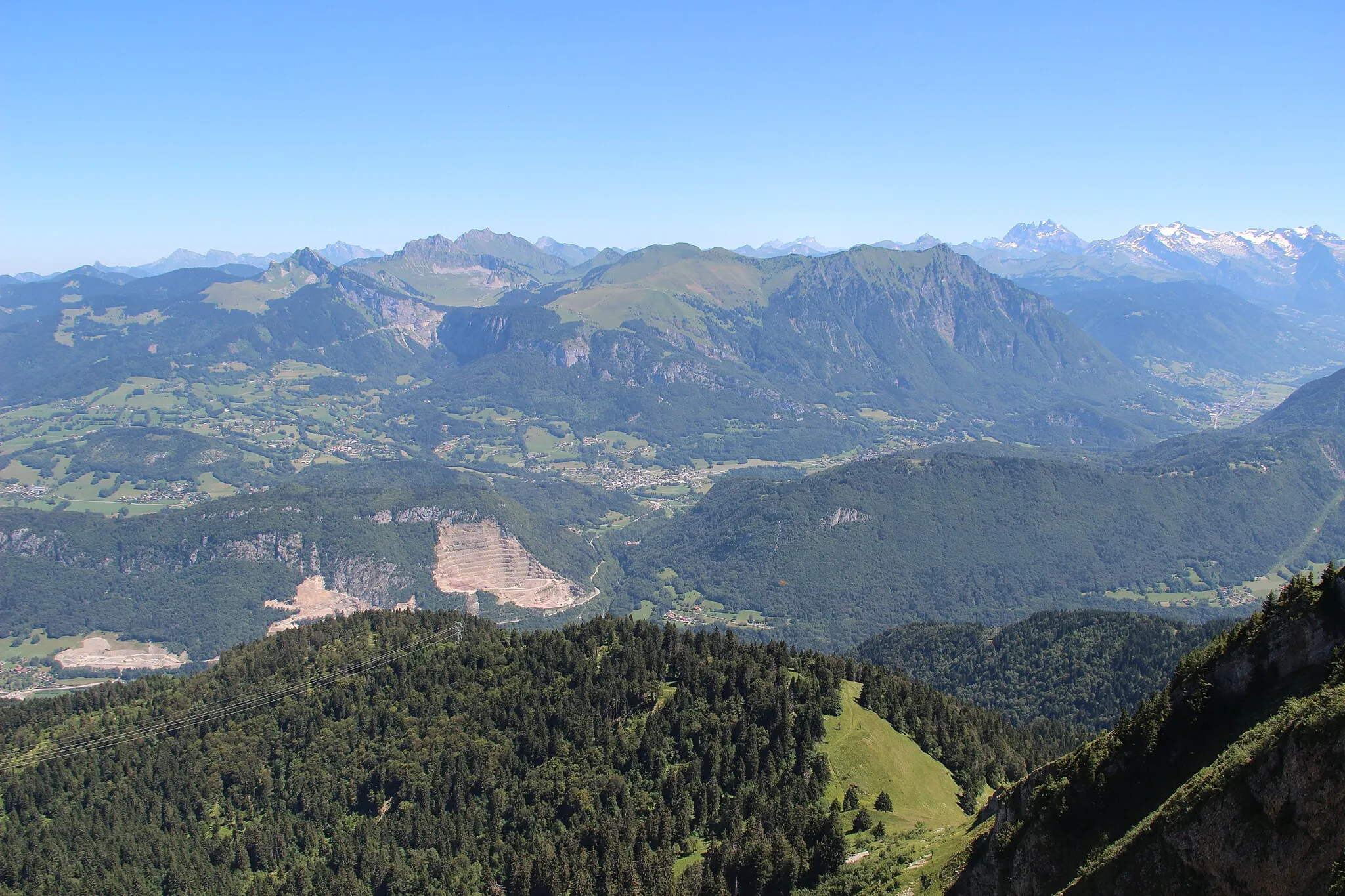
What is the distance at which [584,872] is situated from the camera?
94.1m

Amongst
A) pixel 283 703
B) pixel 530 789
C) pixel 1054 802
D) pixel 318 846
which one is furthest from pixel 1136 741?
pixel 283 703

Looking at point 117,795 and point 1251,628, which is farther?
point 117,795

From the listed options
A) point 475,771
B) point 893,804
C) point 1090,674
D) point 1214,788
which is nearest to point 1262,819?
point 1214,788

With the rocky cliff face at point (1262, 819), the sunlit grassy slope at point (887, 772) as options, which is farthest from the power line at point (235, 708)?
the rocky cliff face at point (1262, 819)

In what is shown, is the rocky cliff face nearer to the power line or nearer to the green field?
the green field

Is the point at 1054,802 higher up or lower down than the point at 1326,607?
lower down

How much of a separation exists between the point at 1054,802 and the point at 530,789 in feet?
258

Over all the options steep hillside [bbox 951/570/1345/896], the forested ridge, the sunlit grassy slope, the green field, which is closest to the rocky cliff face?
steep hillside [bbox 951/570/1345/896]

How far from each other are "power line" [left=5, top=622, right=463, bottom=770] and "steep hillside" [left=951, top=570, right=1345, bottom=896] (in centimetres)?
11140

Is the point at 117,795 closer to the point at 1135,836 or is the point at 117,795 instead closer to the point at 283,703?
the point at 283,703

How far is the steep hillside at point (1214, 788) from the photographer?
38.8 m

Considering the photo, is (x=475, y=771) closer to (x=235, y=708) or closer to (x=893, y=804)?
(x=235, y=708)

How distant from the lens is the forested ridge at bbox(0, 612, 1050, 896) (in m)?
102

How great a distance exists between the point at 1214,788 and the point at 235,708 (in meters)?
138
